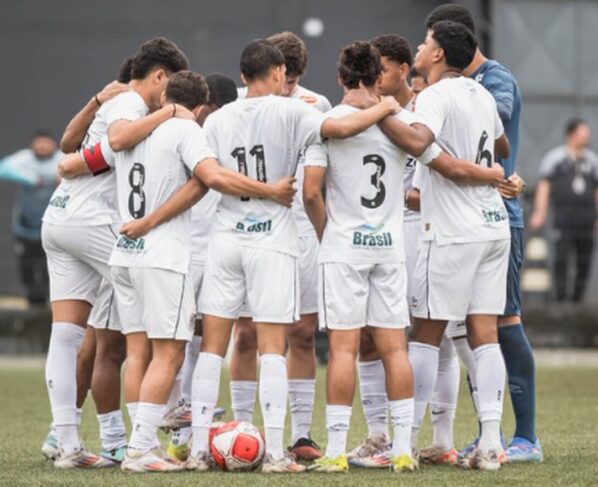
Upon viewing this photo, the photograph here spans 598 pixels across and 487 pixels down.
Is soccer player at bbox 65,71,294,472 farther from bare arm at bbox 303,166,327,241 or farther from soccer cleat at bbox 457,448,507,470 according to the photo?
soccer cleat at bbox 457,448,507,470

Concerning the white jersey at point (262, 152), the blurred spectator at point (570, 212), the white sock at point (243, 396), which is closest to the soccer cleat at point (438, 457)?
the white sock at point (243, 396)

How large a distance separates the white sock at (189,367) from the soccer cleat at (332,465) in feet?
4.59

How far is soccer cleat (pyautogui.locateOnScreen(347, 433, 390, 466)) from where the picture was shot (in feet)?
29.8

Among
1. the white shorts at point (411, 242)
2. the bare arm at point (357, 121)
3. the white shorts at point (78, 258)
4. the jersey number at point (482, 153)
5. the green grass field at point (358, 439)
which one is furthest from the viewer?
the white shorts at point (411, 242)

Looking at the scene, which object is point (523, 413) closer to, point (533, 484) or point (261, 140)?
point (533, 484)

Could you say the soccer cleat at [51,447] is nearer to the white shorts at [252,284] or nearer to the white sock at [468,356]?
the white shorts at [252,284]

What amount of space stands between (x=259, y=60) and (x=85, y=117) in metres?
1.16

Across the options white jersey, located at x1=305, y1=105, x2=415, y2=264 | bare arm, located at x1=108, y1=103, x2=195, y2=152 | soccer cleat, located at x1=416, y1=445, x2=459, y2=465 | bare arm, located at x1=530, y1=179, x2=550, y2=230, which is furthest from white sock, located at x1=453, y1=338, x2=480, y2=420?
bare arm, located at x1=530, y1=179, x2=550, y2=230

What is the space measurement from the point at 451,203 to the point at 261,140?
1050mm

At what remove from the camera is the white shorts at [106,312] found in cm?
909

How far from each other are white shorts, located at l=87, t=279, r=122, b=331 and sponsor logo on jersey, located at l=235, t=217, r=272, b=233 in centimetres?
93

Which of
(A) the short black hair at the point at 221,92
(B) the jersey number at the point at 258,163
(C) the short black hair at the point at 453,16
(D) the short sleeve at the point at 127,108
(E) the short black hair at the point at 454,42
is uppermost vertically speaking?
(C) the short black hair at the point at 453,16

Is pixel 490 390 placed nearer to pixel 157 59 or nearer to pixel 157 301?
pixel 157 301

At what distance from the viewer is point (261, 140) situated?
8.59 m
